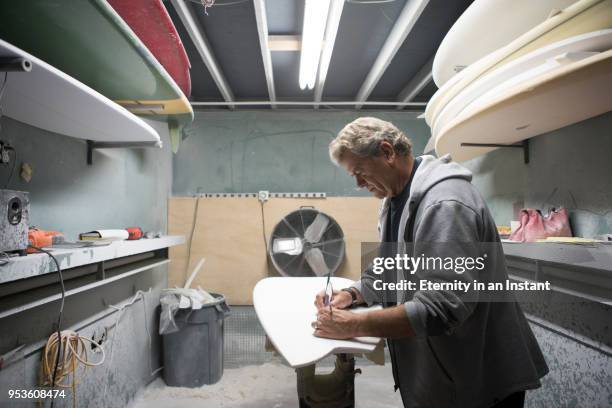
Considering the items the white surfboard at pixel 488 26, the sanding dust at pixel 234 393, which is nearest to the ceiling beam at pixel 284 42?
the white surfboard at pixel 488 26

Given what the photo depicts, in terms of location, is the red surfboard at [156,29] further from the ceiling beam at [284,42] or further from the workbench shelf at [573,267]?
the workbench shelf at [573,267]

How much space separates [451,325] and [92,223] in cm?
Result: 212

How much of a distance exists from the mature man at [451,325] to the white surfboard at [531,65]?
0.57 m

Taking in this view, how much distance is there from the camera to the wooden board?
3.71 feet

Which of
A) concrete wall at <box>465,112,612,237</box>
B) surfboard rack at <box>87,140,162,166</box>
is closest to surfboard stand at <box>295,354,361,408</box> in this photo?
concrete wall at <box>465,112,612,237</box>

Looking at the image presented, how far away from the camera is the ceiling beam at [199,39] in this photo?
1.99m

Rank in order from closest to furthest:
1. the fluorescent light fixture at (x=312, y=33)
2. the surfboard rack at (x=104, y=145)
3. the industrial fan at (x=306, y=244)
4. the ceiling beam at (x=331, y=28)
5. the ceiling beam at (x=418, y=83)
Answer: the fluorescent light fixture at (x=312, y=33), the ceiling beam at (x=331, y=28), the surfboard rack at (x=104, y=145), the ceiling beam at (x=418, y=83), the industrial fan at (x=306, y=244)

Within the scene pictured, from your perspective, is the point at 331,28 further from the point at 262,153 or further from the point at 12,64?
the point at 262,153

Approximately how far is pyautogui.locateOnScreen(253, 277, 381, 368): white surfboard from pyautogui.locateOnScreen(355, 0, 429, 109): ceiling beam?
1648mm

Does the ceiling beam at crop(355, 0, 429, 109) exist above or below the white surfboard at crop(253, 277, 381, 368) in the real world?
above

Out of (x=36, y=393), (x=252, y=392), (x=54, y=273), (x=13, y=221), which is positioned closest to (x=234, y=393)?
(x=252, y=392)

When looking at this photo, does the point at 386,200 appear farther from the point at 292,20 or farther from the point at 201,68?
the point at 201,68

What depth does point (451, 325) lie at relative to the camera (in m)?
0.95

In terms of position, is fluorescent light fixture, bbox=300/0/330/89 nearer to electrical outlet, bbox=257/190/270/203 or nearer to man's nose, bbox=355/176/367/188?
man's nose, bbox=355/176/367/188
